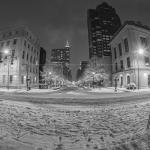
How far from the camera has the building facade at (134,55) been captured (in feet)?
103

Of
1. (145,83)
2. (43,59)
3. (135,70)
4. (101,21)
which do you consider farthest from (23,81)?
(101,21)

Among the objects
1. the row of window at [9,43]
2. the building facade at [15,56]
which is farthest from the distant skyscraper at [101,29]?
the row of window at [9,43]

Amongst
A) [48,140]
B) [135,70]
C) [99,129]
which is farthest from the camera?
[135,70]

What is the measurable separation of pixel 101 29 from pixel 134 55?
11221cm

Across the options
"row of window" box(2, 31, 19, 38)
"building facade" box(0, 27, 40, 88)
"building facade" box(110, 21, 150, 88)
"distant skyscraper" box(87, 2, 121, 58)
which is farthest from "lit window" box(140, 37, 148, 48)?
"distant skyscraper" box(87, 2, 121, 58)

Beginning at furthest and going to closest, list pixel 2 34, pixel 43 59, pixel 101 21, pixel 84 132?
pixel 101 21 < pixel 43 59 < pixel 2 34 < pixel 84 132

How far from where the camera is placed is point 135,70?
3089 cm

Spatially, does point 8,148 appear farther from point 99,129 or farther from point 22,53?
point 22,53

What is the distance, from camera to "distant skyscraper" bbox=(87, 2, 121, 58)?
12888 centimetres

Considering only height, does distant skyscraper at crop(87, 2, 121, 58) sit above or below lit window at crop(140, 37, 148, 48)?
above

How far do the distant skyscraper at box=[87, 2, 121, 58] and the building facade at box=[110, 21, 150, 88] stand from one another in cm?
8638

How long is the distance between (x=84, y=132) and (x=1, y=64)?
38519 mm

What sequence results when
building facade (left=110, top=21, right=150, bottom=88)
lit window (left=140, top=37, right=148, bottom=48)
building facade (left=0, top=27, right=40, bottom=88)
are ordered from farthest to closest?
1. lit window (left=140, top=37, right=148, bottom=48)
2. building facade (left=0, top=27, right=40, bottom=88)
3. building facade (left=110, top=21, right=150, bottom=88)

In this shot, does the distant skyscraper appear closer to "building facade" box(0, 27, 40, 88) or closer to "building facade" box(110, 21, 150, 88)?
"building facade" box(110, 21, 150, 88)
